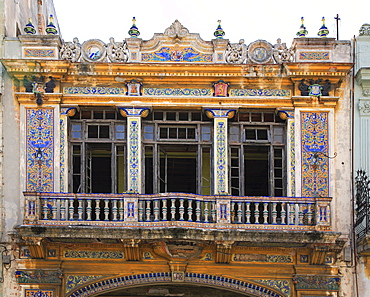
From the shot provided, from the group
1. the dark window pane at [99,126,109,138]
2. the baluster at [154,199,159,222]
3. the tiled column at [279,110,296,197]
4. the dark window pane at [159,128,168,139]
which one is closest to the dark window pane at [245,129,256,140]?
the tiled column at [279,110,296,197]

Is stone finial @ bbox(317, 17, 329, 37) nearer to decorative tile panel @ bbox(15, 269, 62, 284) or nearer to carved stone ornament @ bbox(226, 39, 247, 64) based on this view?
carved stone ornament @ bbox(226, 39, 247, 64)

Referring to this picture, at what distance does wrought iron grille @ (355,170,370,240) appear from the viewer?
1555cm

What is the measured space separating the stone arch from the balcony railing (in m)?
1.13

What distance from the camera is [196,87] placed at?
1672 cm

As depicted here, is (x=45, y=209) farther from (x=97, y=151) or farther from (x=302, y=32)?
(x=302, y=32)

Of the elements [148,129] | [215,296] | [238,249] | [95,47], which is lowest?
[215,296]

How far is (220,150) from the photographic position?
53.8 feet

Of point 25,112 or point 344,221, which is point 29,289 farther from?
point 344,221

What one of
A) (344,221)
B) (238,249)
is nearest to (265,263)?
(238,249)

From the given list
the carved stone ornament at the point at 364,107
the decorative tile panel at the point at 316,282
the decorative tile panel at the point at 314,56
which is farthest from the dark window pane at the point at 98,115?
the carved stone ornament at the point at 364,107

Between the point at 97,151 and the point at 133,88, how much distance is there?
1494 mm

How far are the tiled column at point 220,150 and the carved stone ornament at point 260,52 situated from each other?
115cm

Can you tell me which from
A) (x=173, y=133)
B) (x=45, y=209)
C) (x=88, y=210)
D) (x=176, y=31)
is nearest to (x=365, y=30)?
(x=176, y=31)

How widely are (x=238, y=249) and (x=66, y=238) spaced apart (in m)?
3.30
